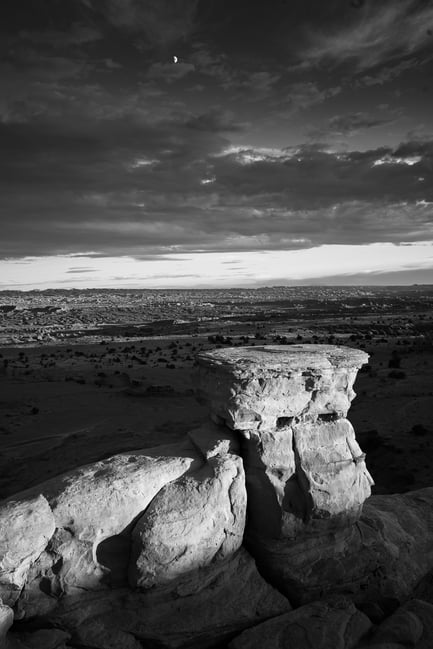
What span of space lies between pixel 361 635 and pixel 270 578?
1.35m

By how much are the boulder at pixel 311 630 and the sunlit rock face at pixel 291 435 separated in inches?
39.2

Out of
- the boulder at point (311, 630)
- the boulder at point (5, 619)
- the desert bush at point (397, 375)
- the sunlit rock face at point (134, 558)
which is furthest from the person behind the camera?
the desert bush at point (397, 375)

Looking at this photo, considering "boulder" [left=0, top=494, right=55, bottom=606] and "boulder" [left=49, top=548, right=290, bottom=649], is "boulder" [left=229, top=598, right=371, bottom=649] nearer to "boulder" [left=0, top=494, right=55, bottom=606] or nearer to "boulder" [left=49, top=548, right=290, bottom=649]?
"boulder" [left=49, top=548, right=290, bottom=649]

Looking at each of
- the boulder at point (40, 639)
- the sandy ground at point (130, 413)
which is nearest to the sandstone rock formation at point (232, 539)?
the boulder at point (40, 639)

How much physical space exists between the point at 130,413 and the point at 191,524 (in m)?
13.6

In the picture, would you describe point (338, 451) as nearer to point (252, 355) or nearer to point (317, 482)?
point (317, 482)

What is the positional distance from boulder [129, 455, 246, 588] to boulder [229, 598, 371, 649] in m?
1.01

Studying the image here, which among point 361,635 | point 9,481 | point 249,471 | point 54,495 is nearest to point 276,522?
point 249,471

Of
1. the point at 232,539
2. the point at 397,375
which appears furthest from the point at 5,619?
the point at 397,375

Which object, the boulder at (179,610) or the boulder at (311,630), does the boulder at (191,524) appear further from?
the boulder at (311,630)

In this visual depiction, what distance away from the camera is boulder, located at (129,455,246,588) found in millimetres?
5898

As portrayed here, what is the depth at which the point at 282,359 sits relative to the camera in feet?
23.2

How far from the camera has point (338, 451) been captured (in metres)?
7.29

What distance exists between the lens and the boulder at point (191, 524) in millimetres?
5898
